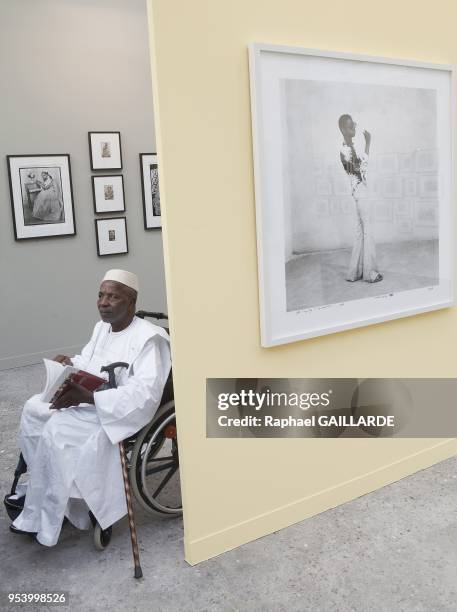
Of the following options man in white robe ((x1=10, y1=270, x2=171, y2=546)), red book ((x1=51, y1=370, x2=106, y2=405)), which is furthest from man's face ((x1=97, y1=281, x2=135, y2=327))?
red book ((x1=51, y1=370, x2=106, y2=405))

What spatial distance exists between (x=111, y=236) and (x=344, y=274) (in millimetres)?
3763

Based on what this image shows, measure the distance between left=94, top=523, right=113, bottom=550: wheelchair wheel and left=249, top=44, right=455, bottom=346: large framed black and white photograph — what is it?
113 centimetres

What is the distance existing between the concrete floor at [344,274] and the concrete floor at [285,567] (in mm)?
1063

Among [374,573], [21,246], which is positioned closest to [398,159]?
[374,573]

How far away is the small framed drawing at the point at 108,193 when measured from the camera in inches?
239

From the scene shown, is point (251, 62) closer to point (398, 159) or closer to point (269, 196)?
point (269, 196)

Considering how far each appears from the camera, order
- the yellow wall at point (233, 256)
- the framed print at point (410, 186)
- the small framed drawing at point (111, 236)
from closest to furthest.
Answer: the yellow wall at point (233, 256) → the framed print at point (410, 186) → the small framed drawing at point (111, 236)

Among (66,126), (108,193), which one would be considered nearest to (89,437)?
(108,193)

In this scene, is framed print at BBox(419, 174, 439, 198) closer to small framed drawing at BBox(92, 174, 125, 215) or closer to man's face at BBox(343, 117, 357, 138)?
man's face at BBox(343, 117, 357, 138)

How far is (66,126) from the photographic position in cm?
590

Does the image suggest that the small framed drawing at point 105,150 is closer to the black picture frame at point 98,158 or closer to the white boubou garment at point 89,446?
the black picture frame at point 98,158

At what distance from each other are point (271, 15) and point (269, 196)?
744 millimetres

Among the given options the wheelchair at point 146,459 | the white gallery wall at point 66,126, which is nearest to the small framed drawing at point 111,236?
the white gallery wall at point 66,126

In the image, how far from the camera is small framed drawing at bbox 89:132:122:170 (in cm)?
603
